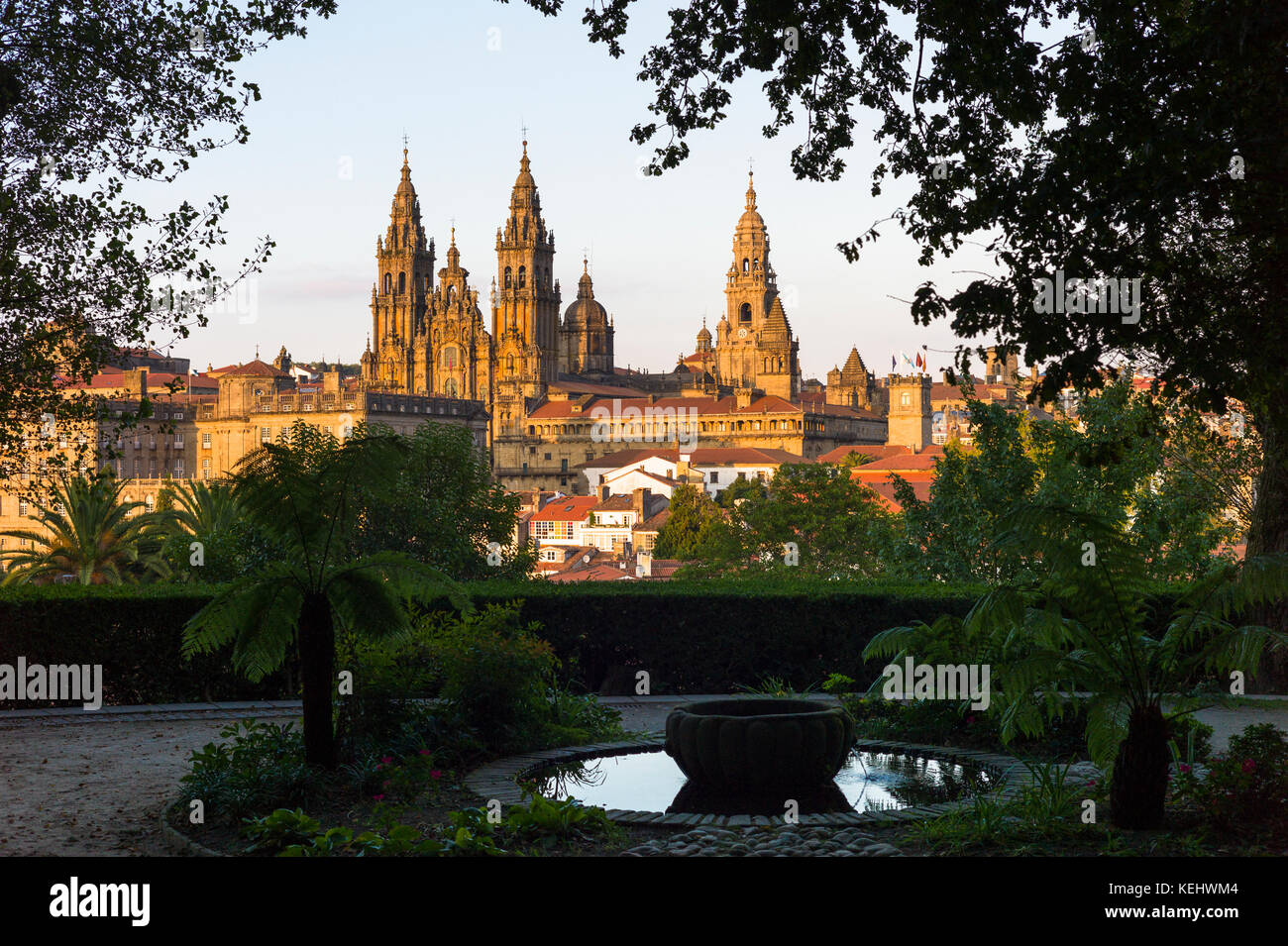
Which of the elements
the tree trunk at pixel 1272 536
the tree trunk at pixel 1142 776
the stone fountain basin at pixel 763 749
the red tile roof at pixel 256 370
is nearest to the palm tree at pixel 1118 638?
the tree trunk at pixel 1142 776

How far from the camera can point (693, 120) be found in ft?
43.4

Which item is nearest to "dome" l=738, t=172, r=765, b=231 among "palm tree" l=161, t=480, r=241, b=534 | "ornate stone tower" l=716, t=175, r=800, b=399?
"ornate stone tower" l=716, t=175, r=800, b=399

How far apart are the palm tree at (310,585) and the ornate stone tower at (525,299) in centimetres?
15633

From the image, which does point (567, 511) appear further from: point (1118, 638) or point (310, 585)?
point (1118, 638)

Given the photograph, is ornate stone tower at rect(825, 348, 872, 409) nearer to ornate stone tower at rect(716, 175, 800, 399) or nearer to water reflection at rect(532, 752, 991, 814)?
ornate stone tower at rect(716, 175, 800, 399)

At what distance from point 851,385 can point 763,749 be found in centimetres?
17810

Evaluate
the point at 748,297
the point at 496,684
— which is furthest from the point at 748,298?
the point at 496,684

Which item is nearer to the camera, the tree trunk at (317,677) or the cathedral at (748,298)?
the tree trunk at (317,677)

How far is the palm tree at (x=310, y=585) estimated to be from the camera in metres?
10.8

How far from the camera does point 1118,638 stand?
936 cm

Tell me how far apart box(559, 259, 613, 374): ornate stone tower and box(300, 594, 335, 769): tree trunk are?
17944 cm

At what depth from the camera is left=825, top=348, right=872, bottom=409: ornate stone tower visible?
183 meters

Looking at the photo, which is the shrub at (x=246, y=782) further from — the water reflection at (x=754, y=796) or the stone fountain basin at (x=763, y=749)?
the stone fountain basin at (x=763, y=749)
